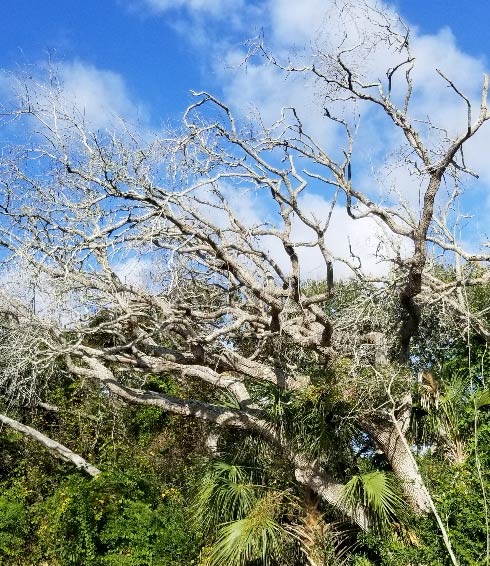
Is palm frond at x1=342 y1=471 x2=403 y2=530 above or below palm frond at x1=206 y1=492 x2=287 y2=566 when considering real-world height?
above

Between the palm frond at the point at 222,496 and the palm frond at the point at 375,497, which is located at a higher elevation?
the palm frond at the point at 375,497

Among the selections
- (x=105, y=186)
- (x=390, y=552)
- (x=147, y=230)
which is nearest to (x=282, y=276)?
(x=147, y=230)

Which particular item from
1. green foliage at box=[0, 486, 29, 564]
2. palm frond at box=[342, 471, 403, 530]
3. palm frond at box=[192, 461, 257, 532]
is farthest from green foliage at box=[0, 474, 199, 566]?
palm frond at box=[342, 471, 403, 530]

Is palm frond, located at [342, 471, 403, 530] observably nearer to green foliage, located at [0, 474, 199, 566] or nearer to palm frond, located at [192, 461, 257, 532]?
palm frond, located at [192, 461, 257, 532]

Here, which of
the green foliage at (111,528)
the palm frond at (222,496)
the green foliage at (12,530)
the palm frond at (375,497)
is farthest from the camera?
the green foliage at (12,530)

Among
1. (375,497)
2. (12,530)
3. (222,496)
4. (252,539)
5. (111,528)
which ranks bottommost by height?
(12,530)

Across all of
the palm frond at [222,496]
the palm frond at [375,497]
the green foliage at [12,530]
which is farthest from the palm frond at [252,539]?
the green foliage at [12,530]

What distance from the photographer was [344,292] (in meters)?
12.3

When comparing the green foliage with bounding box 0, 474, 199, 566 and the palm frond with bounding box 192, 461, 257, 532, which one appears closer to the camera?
the palm frond with bounding box 192, 461, 257, 532

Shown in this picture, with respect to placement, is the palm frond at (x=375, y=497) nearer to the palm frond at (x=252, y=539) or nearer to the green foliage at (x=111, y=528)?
the palm frond at (x=252, y=539)

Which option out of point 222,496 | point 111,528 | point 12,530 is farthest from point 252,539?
point 12,530

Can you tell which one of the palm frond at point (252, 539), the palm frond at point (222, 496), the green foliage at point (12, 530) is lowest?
the green foliage at point (12, 530)

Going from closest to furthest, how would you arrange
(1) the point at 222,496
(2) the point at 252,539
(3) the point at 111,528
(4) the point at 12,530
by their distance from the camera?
1. (2) the point at 252,539
2. (1) the point at 222,496
3. (3) the point at 111,528
4. (4) the point at 12,530

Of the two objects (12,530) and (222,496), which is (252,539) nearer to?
(222,496)
